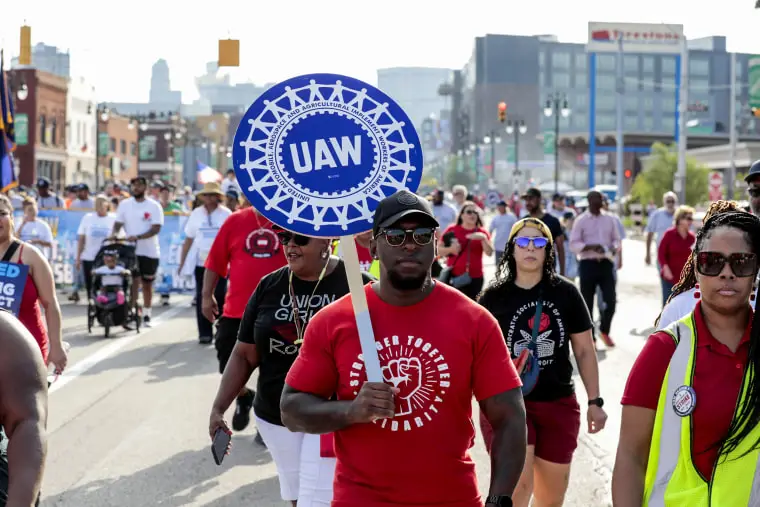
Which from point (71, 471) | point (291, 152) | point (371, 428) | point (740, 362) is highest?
point (291, 152)

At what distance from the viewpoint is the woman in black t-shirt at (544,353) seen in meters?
5.74

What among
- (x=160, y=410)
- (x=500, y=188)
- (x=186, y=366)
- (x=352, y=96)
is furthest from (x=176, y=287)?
(x=500, y=188)

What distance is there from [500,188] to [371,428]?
146 meters

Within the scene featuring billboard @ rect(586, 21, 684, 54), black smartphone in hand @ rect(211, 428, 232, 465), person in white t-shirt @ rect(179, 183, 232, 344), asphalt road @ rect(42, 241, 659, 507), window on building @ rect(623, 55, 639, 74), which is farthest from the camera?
window on building @ rect(623, 55, 639, 74)

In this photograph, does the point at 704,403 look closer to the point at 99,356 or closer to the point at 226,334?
the point at 226,334

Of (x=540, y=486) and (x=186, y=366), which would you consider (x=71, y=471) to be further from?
(x=186, y=366)

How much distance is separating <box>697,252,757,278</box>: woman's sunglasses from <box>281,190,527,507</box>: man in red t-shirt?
652 millimetres

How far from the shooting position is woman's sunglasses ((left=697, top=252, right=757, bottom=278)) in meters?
3.55

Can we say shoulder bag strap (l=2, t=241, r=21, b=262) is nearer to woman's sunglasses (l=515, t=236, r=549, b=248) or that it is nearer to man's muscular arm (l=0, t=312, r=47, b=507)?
woman's sunglasses (l=515, t=236, r=549, b=248)

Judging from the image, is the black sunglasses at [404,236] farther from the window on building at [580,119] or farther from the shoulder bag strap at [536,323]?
the window on building at [580,119]

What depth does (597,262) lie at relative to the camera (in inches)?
571

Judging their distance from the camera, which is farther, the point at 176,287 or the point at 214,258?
the point at 176,287

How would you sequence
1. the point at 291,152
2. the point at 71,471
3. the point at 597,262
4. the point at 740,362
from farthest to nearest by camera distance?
1. the point at 597,262
2. the point at 71,471
3. the point at 291,152
4. the point at 740,362

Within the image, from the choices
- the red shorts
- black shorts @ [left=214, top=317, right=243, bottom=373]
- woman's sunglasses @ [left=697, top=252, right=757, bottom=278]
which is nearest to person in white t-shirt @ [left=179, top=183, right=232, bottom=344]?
black shorts @ [left=214, top=317, right=243, bottom=373]
